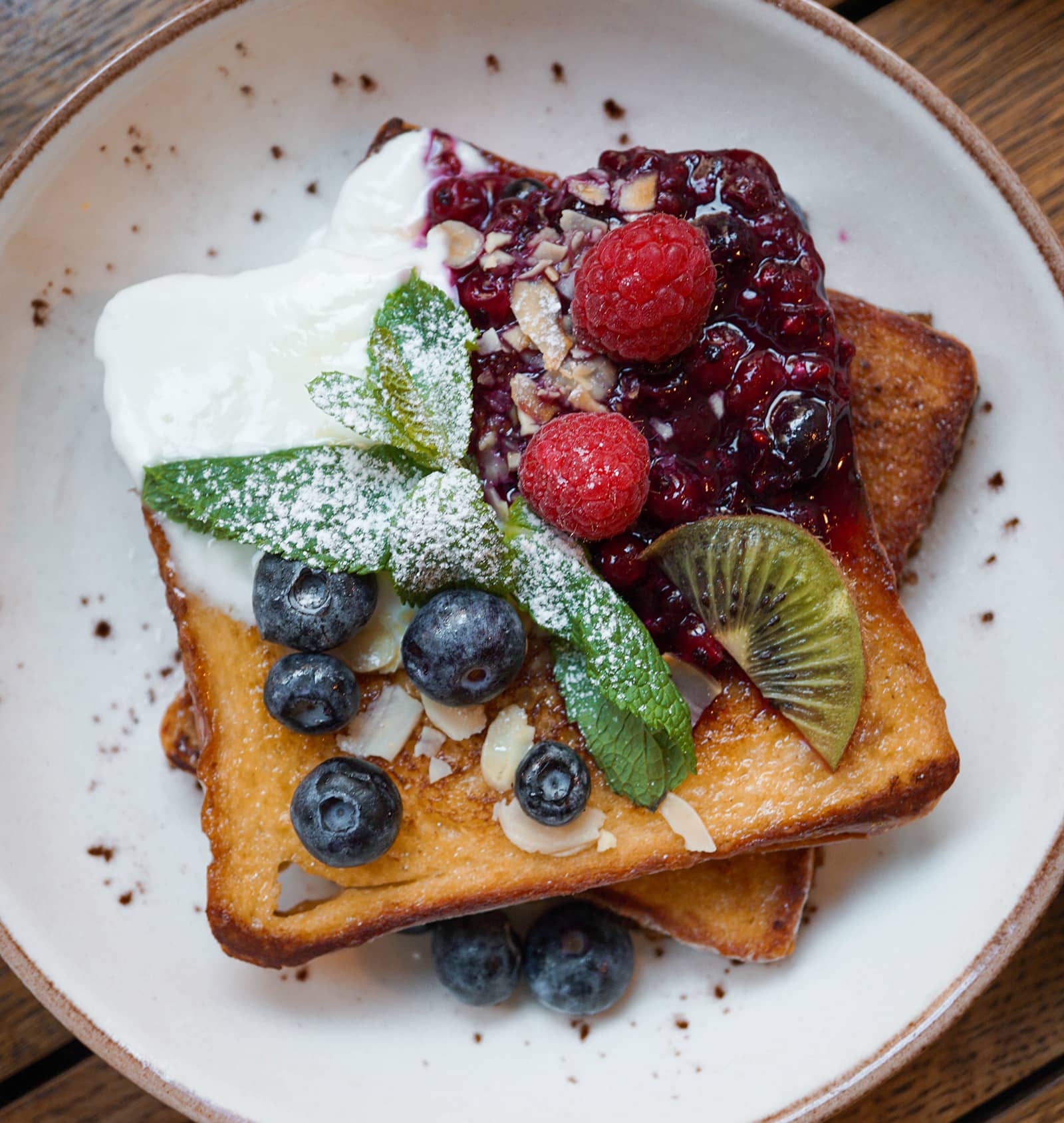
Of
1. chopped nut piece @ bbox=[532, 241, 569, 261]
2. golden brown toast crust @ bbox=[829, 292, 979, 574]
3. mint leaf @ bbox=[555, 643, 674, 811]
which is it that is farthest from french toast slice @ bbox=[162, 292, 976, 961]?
chopped nut piece @ bbox=[532, 241, 569, 261]

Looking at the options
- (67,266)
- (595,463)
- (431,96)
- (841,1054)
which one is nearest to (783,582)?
(595,463)

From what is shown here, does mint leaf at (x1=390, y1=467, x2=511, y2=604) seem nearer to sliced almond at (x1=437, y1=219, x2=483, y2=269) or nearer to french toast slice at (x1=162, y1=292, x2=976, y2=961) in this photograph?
sliced almond at (x1=437, y1=219, x2=483, y2=269)

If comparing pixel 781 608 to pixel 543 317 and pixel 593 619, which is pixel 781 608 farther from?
pixel 543 317

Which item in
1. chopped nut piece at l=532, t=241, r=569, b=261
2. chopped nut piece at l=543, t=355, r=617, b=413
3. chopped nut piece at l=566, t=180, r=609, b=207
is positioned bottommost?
chopped nut piece at l=543, t=355, r=617, b=413

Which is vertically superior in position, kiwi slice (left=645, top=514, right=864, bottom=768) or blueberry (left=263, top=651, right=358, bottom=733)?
kiwi slice (left=645, top=514, right=864, bottom=768)

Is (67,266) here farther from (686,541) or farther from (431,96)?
(686,541)

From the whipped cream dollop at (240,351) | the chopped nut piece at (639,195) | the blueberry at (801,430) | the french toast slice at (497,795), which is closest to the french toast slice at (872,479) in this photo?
the french toast slice at (497,795)
